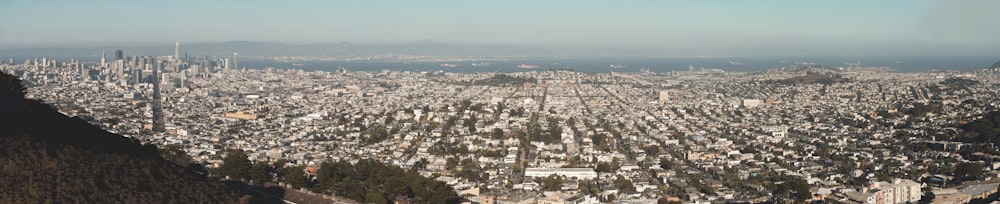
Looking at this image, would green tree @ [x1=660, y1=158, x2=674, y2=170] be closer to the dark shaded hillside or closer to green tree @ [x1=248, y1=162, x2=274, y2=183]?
green tree @ [x1=248, y1=162, x2=274, y2=183]

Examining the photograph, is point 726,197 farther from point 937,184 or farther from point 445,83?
point 445,83

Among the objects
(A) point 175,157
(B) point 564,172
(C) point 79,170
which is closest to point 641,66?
(B) point 564,172

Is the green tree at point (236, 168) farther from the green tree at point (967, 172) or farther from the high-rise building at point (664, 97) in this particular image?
the high-rise building at point (664, 97)

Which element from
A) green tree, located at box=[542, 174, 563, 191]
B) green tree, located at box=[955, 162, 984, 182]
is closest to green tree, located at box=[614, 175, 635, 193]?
green tree, located at box=[542, 174, 563, 191]

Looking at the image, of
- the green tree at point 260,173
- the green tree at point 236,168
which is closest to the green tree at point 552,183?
the green tree at point 260,173

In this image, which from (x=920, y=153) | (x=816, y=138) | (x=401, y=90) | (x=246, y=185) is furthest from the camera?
(x=401, y=90)

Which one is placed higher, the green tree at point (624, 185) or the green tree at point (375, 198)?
the green tree at point (375, 198)

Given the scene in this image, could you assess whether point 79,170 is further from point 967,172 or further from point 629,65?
point 629,65

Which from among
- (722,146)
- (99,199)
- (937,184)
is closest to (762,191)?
(937,184)
